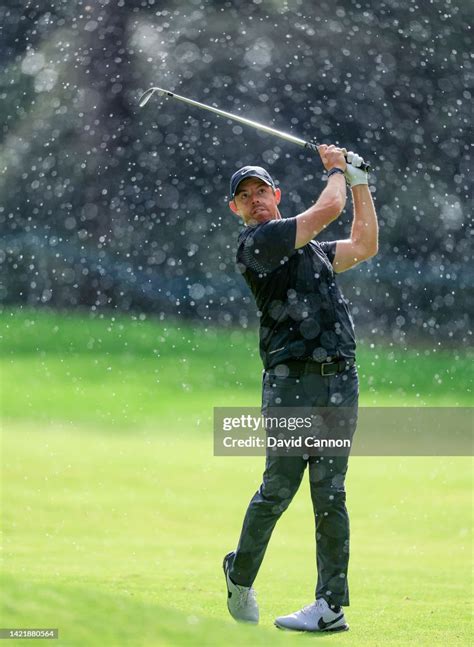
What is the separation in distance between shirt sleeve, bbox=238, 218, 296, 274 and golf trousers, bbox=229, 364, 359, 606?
1.24 feet

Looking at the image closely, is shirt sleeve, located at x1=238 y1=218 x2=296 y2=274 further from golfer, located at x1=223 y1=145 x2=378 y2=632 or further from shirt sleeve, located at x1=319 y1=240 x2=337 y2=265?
shirt sleeve, located at x1=319 y1=240 x2=337 y2=265

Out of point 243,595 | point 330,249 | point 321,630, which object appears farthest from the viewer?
point 330,249

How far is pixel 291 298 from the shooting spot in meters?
4.02

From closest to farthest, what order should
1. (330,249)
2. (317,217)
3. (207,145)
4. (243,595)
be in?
1. (317,217)
2. (243,595)
3. (330,249)
4. (207,145)

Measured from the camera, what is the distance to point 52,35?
15.7m

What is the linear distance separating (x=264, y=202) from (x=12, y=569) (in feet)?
7.08

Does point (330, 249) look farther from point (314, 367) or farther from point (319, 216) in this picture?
point (314, 367)

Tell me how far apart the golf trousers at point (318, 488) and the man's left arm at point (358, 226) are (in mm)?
441

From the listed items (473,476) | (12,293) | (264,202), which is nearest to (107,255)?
(12,293)

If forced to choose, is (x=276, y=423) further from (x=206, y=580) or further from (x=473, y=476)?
(x=473, y=476)

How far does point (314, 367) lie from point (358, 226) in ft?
1.90

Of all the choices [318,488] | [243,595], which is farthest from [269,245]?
[243,595]

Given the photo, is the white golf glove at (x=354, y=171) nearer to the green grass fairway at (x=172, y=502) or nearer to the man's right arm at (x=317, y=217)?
the man's right arm at (x=317, y=217)

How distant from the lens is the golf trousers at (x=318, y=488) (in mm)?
3988
